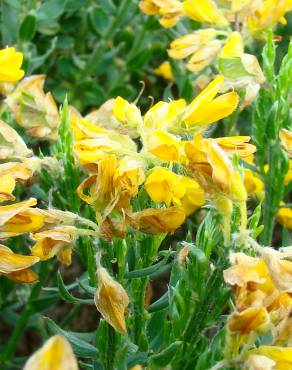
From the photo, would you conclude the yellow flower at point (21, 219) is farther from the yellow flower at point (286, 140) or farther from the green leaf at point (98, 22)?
the green leaf at point (98, 22)

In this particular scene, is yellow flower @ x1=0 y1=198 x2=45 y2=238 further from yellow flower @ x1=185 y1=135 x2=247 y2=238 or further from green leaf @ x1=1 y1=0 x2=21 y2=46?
green leaf @ x1=1 y1=0 x2=21 y2=46

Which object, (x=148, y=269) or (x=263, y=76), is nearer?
(x=148, y=269)

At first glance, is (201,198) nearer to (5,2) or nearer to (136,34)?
(5,2)

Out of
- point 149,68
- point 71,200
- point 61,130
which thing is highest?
point 61,130

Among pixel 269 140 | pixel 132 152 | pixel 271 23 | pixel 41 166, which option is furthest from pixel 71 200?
pixel 271 23

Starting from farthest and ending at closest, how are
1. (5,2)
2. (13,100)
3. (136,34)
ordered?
(136,34) < (5,2) < (13,100)

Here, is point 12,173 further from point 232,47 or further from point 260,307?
point 232,47
